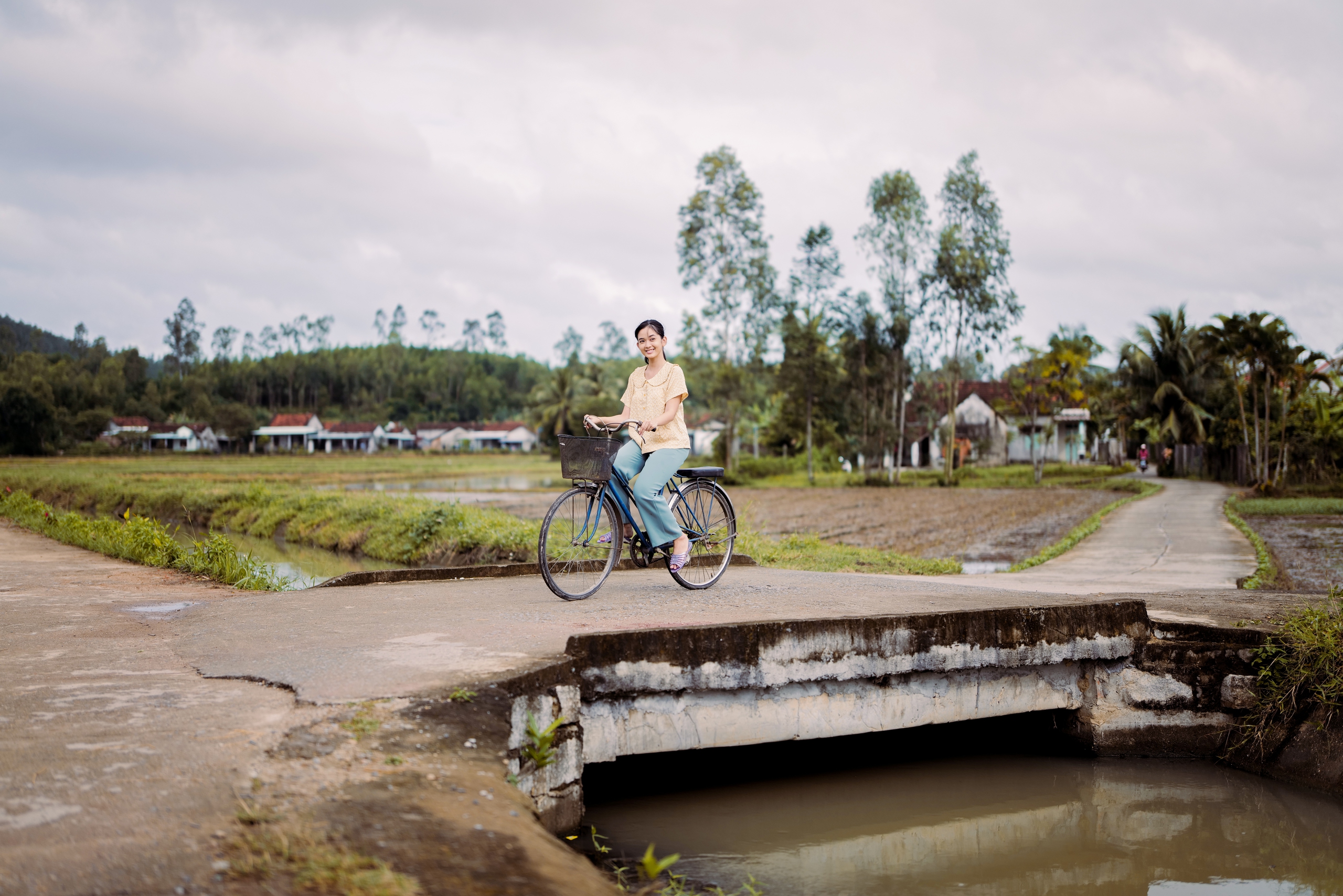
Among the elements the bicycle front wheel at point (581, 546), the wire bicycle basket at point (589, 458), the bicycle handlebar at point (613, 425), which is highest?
the bicycle handlebar at point (613, 425)

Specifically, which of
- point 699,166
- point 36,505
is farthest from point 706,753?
point 699,166

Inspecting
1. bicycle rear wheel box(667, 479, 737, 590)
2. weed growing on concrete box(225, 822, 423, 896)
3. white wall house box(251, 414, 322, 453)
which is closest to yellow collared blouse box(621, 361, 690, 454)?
bicycle rear wheel box(667, 479, 737, 590)

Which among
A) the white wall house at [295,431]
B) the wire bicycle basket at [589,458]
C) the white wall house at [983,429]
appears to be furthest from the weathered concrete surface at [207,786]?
the white wall house at [295,431]

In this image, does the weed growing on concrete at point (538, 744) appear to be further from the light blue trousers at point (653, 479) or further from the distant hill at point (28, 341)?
the distant hill at point (28, 341)

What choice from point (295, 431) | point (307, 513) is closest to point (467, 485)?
point (307, 513)

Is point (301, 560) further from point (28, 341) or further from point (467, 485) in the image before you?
point (28, 341)

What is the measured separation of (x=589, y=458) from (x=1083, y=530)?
14.7 m

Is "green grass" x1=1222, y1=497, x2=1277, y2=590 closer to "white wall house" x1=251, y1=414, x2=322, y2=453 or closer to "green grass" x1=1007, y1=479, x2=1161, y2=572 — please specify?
"green grass" x1=1007, y1=479, x2=1161, y2=572

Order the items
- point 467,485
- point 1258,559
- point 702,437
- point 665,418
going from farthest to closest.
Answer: point 702,437 < point 467,485 < point 1258,559 < point 665,418

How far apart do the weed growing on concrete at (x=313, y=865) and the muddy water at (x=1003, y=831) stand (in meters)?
2.20

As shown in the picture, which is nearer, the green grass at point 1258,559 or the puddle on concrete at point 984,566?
the green grass at point 1258,559

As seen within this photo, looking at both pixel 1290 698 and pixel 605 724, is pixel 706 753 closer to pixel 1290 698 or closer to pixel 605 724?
pixel 605 724

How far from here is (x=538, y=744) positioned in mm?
4113

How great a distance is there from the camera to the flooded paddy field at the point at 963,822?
4605 millimetres
